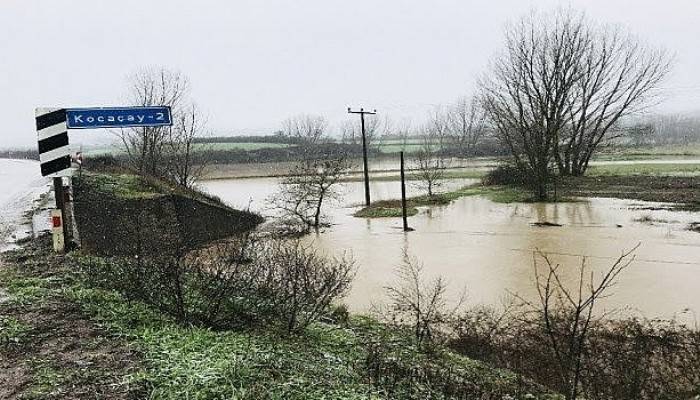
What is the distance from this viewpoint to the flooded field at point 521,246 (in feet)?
39.2

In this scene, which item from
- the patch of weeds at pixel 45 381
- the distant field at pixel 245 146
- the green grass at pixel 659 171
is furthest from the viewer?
the distant field at pixel 245 146

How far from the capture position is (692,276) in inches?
513

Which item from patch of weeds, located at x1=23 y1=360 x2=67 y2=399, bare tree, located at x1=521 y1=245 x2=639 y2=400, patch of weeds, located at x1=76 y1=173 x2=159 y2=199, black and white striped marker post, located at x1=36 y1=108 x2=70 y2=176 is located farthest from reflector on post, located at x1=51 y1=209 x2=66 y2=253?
bare tree, located at x1=521 y1=245 x2=639 y2=400

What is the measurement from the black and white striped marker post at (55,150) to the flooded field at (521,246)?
518 cm

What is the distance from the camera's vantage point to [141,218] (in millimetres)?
11156

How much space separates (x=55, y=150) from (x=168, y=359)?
5433 millimetres

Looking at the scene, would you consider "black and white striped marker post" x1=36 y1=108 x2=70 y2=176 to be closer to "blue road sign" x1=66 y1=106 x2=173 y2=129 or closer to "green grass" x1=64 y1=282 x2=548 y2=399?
"blue road sign" x1=66 y1=106 x2=173 y2=129

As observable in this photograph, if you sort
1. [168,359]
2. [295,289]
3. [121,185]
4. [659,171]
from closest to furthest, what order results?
[168,359] < [295,289] < [121,185] < [659,171]

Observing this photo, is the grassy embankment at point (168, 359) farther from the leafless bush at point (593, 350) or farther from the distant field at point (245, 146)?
the distant field at point (245, 146)

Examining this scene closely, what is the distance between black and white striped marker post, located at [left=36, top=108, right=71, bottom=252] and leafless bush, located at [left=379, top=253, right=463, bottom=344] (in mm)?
5147

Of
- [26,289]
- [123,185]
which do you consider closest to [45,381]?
[26,289]

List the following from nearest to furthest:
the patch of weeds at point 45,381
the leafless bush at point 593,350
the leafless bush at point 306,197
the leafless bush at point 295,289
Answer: the patch of weeds at point 45,381
the leafless bush at point 593,350
the leafless bush at point 295,289
the leafless bush at point 306,197

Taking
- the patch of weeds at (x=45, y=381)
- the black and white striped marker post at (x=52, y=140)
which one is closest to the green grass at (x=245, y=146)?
the black and white striped marker post at (x=52, y=140)

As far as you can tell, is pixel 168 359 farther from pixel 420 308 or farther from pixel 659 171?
pixel 659 171
